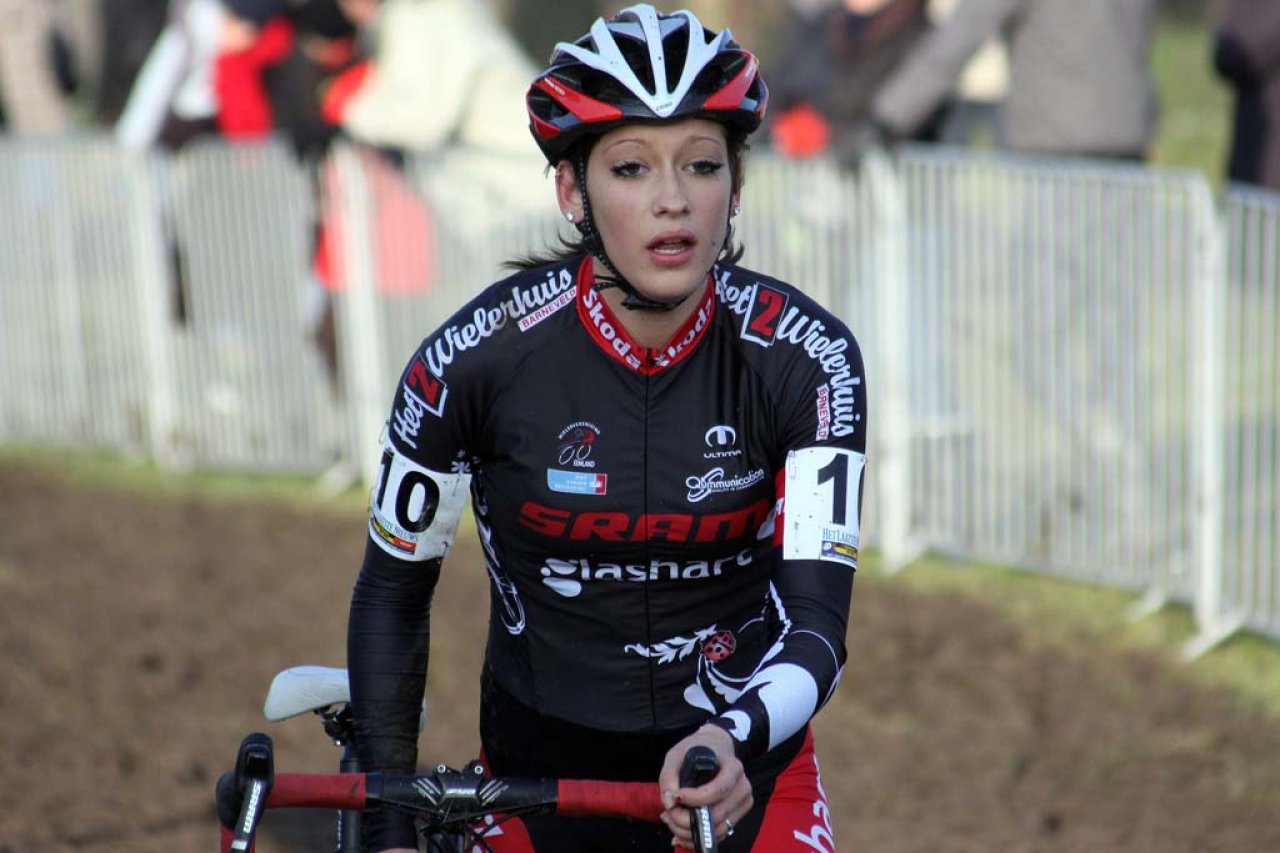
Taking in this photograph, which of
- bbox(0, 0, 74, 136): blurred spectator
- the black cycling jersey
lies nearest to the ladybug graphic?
the black cycling jersey

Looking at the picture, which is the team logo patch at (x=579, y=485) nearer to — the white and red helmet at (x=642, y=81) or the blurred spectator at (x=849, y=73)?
the white and red helmet at (x=642, y=81)

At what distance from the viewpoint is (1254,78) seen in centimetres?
933

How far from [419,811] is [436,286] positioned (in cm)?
826

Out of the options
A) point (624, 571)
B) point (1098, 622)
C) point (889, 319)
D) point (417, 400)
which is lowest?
point (1098, 622)

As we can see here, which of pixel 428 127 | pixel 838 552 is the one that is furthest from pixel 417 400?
pixel 428 127

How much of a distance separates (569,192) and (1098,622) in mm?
5763

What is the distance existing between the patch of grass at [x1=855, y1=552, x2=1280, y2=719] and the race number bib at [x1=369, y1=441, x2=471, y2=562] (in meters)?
5.04

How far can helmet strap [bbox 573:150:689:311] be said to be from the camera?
13.0 ft

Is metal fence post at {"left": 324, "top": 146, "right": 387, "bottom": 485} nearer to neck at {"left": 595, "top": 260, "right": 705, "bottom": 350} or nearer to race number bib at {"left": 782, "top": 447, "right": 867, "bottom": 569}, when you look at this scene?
neck at {"left": 595, "top": 260, "right": 705, "bottom": 350}

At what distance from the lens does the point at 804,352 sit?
4.07 meters

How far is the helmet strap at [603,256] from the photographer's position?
3.97 m

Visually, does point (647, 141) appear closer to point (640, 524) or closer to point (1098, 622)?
point (640, 524)

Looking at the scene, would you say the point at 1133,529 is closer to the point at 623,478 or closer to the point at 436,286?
the point at 436,286

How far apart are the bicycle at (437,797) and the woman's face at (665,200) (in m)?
1.00
